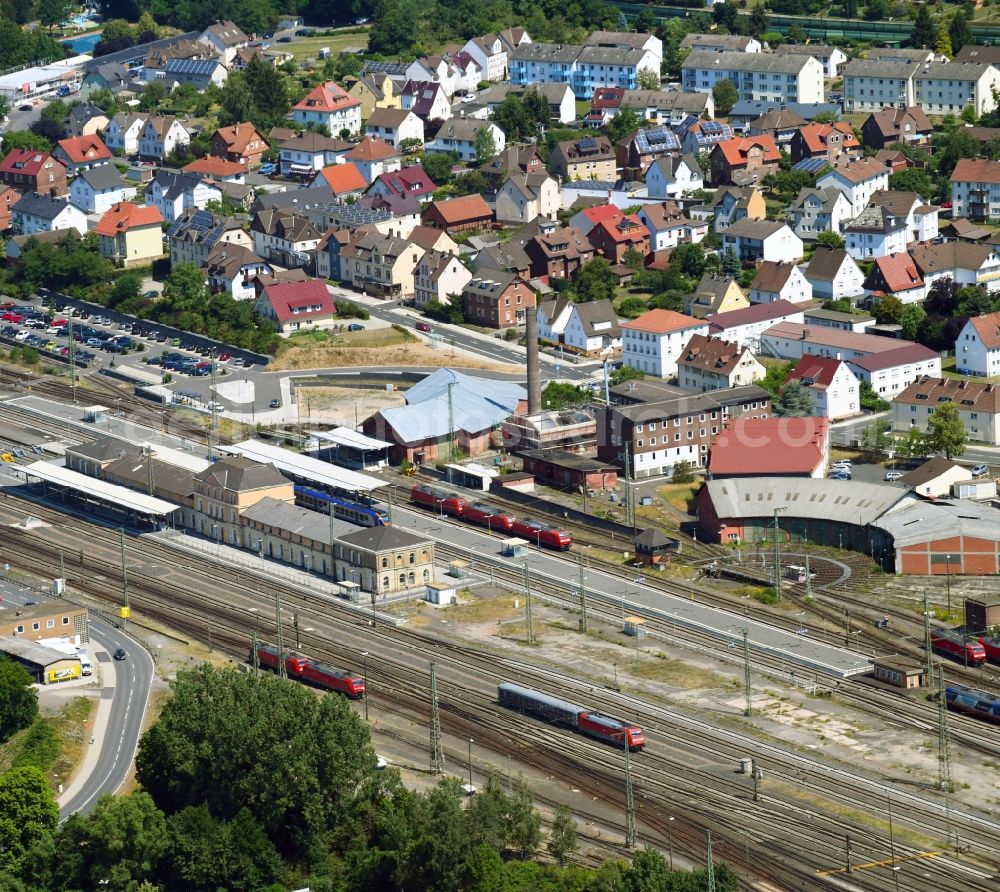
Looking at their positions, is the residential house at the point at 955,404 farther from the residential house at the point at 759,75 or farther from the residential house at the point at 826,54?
the residential house at the point at 826,54

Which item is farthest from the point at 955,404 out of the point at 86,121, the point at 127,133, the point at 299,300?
the point at 86,121

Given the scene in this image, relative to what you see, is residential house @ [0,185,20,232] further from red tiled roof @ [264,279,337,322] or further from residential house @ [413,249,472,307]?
residential house @ [413,249,472,307]

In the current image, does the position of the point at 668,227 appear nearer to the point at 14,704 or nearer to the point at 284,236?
the point at 284,236

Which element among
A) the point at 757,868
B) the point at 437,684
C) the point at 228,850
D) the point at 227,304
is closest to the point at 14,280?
the point at 227,304

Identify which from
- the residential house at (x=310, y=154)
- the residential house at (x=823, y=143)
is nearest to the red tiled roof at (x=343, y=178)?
the residential house at (x=310, y=154)

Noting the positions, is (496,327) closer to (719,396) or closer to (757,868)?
(719,396)
